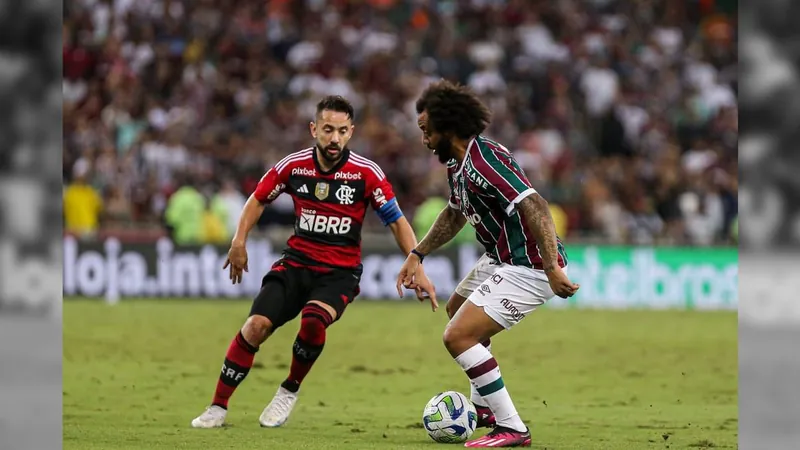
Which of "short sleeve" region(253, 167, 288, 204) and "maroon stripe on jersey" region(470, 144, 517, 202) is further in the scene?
"short sleeve" region(253, 167, 288, 204)

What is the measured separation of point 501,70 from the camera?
24.8 metres

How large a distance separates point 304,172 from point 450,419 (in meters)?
2.16

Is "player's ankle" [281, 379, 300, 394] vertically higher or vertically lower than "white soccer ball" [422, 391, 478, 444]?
higher

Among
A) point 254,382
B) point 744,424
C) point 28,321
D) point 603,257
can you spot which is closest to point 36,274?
point 28,321

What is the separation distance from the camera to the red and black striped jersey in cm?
868

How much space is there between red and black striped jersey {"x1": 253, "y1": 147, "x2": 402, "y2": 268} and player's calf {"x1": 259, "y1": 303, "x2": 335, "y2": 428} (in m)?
0.48

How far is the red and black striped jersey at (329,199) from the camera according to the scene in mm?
8680

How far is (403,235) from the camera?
8562mm

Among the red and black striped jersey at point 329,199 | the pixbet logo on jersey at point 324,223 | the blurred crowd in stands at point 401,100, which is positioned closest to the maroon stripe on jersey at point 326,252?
the red and black striped jersey at point 329,199

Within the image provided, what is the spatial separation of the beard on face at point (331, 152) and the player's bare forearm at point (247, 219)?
57 centimetres

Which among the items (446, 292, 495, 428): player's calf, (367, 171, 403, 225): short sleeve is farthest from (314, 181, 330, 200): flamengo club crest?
(446, 292, 495, 428): player's calf

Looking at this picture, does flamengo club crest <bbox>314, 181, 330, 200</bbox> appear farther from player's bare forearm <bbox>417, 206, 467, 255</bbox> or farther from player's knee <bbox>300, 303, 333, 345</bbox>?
player's bare forearm <bbox>417, 206, 467, 255</bbox>

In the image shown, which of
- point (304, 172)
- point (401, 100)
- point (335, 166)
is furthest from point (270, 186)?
point (401, 100)

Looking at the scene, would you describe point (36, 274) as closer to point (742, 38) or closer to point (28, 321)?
point (28, 321)
